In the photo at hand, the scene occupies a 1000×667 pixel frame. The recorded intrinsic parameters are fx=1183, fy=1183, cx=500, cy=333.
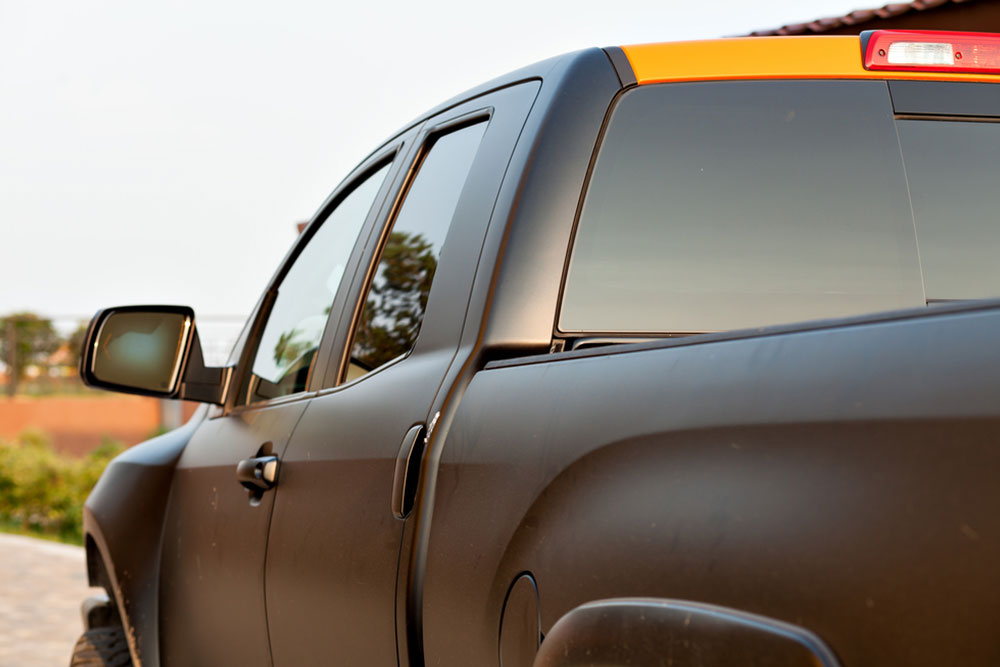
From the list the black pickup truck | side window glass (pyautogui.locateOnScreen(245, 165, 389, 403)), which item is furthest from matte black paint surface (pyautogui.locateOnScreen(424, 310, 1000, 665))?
side window glass (pyautogui.locateOnScreen(245, 165, 389, 403))

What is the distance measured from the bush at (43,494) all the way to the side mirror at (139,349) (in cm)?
1525

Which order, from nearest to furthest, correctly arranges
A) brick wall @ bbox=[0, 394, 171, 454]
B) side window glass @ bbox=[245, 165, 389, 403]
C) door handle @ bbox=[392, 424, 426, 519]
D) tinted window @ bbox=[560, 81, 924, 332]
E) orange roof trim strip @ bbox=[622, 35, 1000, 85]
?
door handle @ bbox=[392, 424, 426, 519], tinted window @ bbox=[560, 81, 924, 332], orange roof trim strip @ bbox=[622, 35, 1000, 85], side window glass @ bbox=[245, 165, 389, 403], brick wall @ bbox=[0, 394, 171, 454]

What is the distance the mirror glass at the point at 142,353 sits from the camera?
2990 millimetres

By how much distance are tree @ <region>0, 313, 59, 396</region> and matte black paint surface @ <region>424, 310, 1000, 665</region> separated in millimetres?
25835

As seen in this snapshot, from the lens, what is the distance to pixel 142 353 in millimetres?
3004

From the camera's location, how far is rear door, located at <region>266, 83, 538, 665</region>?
193cm

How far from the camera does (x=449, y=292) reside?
6.78 feet

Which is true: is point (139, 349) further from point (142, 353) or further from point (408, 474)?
point (408, 474)

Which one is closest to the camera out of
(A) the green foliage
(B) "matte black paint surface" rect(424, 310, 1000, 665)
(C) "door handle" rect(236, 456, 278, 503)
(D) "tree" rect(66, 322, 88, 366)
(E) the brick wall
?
(B) "matte black paint surface" rect(424, 310, 1000, 665)

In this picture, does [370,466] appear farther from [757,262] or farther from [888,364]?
[888,364]

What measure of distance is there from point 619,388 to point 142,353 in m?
1.90

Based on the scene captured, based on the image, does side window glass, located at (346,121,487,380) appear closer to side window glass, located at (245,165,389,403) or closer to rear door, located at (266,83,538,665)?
rear door, located at (266,83,538,665)

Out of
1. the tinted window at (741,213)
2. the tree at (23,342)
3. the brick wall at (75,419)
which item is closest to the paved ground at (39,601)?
the tinted window at (741,213)

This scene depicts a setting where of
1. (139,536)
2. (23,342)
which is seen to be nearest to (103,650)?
(139,536)
